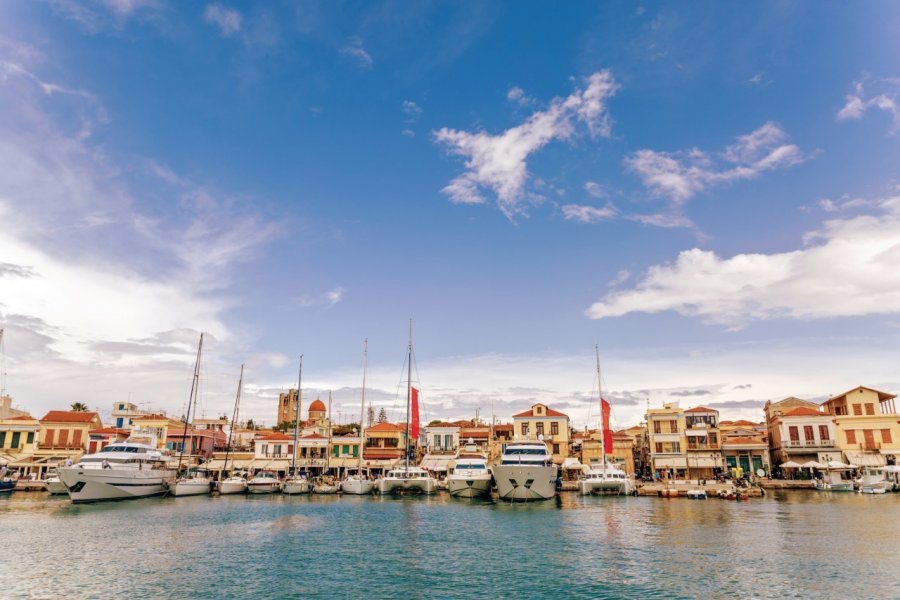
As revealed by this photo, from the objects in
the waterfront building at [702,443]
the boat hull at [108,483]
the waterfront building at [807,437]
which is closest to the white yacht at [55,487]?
the boat hull at [108,483]

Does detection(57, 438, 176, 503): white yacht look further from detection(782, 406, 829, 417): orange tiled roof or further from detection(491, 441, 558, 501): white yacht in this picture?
detection(782, 406, 829, 417): orange tiled roof

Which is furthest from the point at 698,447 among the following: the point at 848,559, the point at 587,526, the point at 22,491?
the point at 22,491

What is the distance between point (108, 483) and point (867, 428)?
301 ft

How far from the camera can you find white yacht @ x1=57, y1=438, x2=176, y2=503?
55.3m

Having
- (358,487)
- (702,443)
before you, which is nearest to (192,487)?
(358,487)

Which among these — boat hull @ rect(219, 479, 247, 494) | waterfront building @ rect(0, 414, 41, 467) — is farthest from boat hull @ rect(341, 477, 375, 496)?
waterfront building @ rect(0, 414, 41, 467)

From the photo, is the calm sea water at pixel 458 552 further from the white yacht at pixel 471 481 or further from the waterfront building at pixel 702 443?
the waterfront building at pixel 702 443

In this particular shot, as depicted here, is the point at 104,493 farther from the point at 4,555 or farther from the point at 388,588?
the point at 388,588

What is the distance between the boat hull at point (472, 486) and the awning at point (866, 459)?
1894 inches

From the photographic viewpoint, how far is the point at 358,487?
6662 cm

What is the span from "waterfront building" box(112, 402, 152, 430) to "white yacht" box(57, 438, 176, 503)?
35.9 meters

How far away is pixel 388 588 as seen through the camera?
24281mm

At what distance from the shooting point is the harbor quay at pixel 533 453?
6388 centimetres

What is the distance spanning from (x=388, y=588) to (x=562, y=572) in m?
8.33
